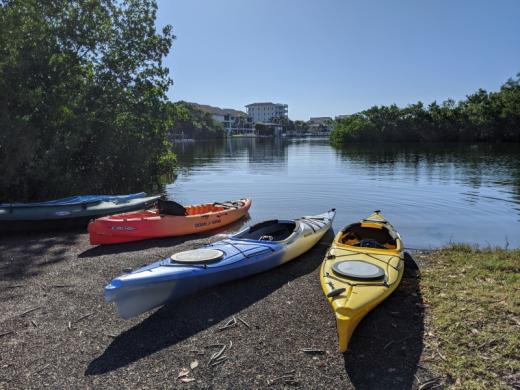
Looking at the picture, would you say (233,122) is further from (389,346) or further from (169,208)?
(389,346)

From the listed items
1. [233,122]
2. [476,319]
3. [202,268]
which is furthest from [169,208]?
[233,122]

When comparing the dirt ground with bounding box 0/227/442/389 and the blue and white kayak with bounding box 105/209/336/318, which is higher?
the blue and white kayak with bounding box 105/209/336/318

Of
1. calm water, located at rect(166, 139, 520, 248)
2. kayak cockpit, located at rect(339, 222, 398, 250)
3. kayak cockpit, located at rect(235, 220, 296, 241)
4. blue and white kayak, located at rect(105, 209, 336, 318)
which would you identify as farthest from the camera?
calm water, located at rect(166, 139, 520, 248)

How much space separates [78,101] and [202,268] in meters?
10.4

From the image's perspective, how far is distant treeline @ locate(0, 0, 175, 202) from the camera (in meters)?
11.3

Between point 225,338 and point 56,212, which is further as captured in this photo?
point 56,212

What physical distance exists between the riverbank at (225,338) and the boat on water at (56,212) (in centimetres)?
330

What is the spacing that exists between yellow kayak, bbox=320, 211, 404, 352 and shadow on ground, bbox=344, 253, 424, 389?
0.29 m

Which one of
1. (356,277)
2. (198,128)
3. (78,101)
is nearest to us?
(356,277)

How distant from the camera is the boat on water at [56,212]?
991cm

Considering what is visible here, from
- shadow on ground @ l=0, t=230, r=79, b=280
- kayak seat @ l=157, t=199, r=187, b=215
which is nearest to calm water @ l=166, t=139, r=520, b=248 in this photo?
kayak seat @ l=157, t=199, r=187, b=215

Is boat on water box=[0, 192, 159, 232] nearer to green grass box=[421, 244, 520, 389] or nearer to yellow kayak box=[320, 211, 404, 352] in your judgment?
yellow kayak box=[320, 211, 404, 352]

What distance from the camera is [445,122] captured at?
6731cm

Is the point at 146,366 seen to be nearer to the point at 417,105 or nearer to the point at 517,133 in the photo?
the point at 517,133
